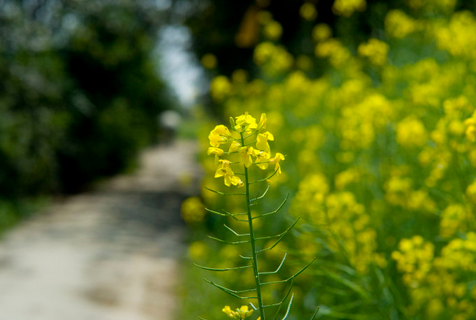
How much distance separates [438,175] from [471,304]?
47 cm

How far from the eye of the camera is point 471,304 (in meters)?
1.95

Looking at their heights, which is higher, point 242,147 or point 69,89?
point 69,89

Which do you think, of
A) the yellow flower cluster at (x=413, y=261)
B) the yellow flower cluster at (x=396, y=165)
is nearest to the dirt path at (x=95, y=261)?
the yellow flower cluster at (x=396, y=165)

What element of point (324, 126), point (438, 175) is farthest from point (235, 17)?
point (438, 175)

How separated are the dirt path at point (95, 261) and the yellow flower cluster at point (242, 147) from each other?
327 centimetres

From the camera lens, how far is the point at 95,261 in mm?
5137

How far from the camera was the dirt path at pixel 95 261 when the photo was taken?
13.5 ft

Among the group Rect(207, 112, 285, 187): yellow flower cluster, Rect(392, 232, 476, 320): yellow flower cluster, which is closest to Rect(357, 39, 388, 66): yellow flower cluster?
Rect(392, 232, 476, 320): yellow flower cluster

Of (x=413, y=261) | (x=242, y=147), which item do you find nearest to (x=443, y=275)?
(x=413, y=261)

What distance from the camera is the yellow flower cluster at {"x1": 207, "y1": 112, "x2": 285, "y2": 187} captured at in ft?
3.05

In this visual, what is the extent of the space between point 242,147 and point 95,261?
4504 mm

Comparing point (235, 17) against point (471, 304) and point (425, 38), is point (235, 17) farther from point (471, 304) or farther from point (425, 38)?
point (471, 304)

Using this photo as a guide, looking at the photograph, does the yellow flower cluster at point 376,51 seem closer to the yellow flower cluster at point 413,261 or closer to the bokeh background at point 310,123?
the bokeh background at point 310,123

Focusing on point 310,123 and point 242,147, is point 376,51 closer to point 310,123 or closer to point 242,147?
point 310,123
